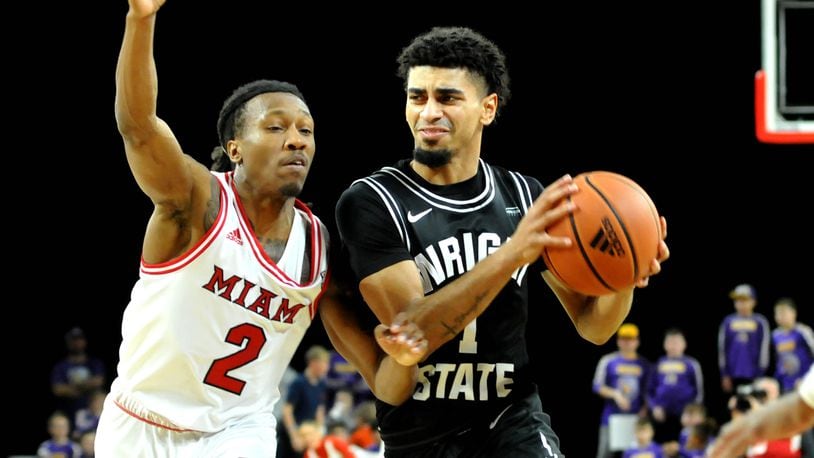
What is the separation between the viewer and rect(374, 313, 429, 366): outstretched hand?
158 inches

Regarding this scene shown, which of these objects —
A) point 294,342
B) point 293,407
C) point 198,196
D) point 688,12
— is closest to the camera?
point 198,196

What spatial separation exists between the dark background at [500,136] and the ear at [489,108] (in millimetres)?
11142

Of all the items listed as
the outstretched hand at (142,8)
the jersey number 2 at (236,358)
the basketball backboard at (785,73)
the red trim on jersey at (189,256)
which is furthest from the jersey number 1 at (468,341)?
the basketball backboard at (785,73)

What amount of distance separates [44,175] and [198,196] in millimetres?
13034

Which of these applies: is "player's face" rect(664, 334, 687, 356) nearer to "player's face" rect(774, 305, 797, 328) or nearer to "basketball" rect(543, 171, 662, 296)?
"player's face" rect(774, 305, 797, 328)

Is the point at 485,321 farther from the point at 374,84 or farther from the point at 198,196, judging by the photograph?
the point at 374,84

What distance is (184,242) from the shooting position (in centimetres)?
448

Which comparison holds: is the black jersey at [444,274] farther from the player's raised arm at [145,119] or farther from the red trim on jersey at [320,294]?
the player's raised arm at [145,119]

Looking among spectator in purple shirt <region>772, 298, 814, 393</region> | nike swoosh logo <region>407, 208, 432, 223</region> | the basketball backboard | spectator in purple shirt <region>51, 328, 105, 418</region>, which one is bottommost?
spectator in purple shirt <region>51, 328, 105, 418</region>

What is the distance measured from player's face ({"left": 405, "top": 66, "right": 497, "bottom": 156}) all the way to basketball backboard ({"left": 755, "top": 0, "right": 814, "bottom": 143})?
3.59 m

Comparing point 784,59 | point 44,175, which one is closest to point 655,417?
point 784,59

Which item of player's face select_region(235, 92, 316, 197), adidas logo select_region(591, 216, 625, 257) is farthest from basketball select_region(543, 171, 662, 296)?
player's face select_region(235, 92, 316, 197)

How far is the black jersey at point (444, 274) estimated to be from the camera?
4.44 metres

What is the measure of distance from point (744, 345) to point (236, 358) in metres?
10.1
